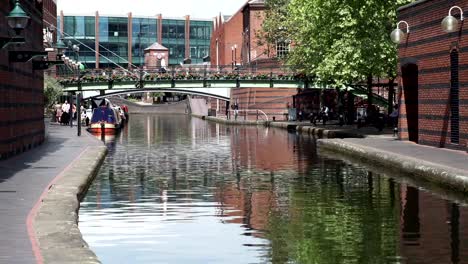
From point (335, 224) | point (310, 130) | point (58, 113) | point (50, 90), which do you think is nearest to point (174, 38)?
point (58, 113)

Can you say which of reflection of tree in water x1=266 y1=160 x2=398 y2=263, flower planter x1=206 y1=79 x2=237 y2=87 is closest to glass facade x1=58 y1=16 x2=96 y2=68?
flower planter x1=206 y1=79 x2=237 y2=87

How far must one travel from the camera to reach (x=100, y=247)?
1561cm

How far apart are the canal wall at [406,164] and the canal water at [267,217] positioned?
0.80 m

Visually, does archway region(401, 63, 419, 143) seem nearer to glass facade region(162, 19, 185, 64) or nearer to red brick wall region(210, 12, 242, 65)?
red brick wall region(210, 12, 242, 65)

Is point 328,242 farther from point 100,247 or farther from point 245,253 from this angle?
point 100,247

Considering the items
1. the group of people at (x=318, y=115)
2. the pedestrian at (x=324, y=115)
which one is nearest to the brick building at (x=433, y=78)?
the pedestrian at (x=324, y=115)

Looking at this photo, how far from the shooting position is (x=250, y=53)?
4943 inches

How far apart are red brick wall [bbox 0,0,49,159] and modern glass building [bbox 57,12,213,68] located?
13347 cm

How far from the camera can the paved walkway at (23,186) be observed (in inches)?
532

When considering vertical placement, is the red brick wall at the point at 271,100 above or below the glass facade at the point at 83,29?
below

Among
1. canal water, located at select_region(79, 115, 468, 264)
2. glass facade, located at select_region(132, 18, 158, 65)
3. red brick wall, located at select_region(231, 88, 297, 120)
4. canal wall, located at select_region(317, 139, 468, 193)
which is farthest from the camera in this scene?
glass facade, located at select_region(132, 18, 158, 65)

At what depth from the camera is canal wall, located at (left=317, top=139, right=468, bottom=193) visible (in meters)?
24.3

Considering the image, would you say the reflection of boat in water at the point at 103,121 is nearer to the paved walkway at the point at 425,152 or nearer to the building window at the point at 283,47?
the building window at the point at 283,47

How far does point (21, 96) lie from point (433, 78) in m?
16.1
